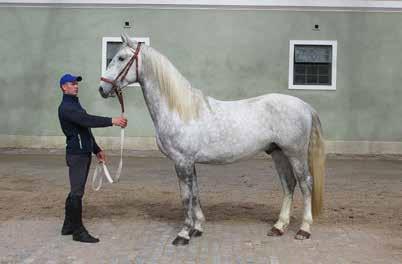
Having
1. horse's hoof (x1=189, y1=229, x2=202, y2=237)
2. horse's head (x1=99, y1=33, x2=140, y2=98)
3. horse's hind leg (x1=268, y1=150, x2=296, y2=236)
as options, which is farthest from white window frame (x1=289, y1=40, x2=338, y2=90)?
horse's head (x1=99, y1=33, x2=140, y2=98)

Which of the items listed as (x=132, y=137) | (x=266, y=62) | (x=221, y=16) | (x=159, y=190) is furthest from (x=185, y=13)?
(x=159, y=190)

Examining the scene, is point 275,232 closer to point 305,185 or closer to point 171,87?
point 305,185

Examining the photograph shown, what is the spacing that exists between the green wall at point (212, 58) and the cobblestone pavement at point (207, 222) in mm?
4849

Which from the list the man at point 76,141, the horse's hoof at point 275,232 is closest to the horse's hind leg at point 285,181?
the horse's hoof at point 275,232

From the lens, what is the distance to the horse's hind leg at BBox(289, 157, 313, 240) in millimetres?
5914

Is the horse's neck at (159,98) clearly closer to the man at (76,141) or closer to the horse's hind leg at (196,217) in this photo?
the man at (76,141)

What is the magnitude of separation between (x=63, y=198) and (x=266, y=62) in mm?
9445

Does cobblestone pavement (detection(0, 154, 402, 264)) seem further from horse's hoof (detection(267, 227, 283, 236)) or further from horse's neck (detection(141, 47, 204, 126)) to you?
horse's neck (detection(141, 47, 204, 126))

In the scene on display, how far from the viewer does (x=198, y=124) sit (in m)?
5.66

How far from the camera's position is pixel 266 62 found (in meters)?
16.1

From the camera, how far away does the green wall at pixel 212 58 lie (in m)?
16.0

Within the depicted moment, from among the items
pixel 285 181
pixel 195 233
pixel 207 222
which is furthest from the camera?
pixel 207 222

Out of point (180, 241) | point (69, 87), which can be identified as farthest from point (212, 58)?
point (180, 241)

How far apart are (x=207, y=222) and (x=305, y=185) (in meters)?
1.44
